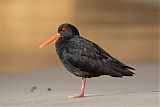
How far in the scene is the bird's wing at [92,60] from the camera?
11.3 metres

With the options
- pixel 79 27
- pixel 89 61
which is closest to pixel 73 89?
pixel 89 61

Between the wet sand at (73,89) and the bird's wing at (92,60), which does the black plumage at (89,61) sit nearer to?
the bird's wing at (92,60)

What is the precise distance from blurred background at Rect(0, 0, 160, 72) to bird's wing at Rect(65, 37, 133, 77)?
24.0 feet

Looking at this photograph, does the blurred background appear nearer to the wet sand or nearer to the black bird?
the wet sand

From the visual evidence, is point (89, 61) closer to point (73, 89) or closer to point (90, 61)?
point (90, 61)

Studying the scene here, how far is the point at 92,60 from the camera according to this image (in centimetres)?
1132

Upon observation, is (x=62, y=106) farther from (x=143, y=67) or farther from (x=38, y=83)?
(x=143, y=67)

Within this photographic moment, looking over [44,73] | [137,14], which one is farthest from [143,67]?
[137,14]

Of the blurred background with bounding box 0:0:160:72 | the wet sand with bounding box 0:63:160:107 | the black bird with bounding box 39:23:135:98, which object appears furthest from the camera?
the blurred background with bounding box 0:0:160:72

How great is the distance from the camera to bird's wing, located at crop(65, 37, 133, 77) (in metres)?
11.3

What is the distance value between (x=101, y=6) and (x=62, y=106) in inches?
800

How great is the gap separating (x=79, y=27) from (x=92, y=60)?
49.3ft

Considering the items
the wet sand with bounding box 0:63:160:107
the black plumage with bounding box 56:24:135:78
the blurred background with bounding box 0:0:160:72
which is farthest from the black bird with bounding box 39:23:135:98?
the blurred background with bounding box 0:0:160:72

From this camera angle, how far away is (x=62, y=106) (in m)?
9.98
